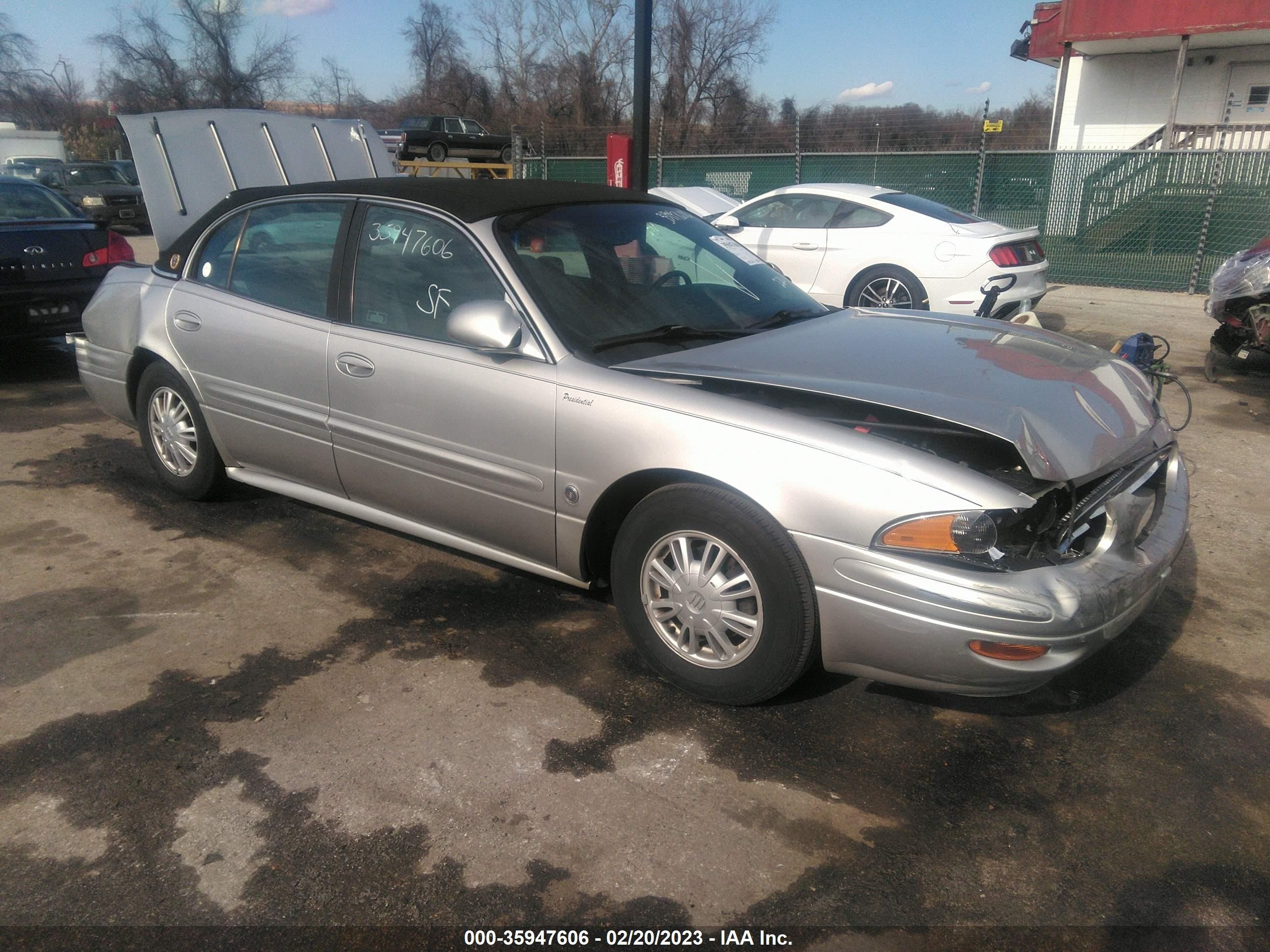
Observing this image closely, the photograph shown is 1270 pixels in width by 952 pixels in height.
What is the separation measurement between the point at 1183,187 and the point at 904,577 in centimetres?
1393

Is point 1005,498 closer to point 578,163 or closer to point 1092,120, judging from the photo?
point 578,163

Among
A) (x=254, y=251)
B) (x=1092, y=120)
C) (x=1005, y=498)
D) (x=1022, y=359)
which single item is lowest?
(x=1005, y=498)

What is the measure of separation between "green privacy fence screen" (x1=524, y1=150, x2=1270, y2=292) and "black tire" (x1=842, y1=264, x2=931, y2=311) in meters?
6.35

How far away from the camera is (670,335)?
11.6 feet

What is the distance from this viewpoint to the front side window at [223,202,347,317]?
3994 millimetres

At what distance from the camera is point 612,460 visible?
3.12 m

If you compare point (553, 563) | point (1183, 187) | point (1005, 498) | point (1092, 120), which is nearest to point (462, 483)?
point (553, 563)

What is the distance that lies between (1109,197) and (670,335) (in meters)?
13.2

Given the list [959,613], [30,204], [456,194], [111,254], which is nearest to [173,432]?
[456,194]

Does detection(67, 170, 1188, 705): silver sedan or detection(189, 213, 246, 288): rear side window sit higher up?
detection(189, 213, 246, 288): rear side window

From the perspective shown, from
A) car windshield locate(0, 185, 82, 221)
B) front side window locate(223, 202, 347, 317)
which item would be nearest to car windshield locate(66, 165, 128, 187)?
car windshield locate(0, 185, 82, 221)

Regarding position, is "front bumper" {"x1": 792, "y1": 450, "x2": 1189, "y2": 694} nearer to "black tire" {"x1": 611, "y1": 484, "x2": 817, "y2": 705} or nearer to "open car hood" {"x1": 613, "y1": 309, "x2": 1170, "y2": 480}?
"black tire" {"x1": 611, "y1": 484, "x2": 817, "y2": 705}

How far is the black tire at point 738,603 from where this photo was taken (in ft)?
9.19

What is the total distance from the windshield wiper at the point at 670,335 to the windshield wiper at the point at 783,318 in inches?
3.9
